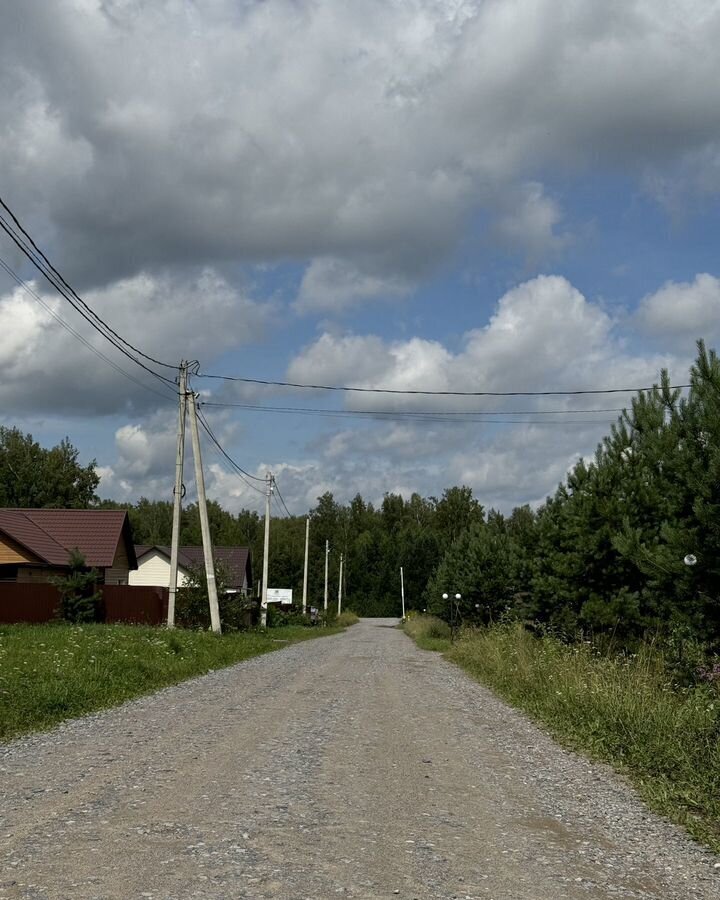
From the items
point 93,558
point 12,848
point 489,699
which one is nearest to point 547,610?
Answer: point 489,699

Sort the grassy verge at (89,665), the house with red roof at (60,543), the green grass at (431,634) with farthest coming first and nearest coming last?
the house with red roof at (60,543) < the green grass at (431,634) < the grassy verge at (89,665)

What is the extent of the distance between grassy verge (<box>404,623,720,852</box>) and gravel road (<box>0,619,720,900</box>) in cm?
30

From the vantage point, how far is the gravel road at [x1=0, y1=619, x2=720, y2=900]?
4.81 metres

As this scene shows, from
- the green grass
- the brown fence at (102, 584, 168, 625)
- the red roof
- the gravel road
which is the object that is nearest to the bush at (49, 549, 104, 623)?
the brown fence at (102, 584, 168, 625)

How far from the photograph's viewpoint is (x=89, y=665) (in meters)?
14.7

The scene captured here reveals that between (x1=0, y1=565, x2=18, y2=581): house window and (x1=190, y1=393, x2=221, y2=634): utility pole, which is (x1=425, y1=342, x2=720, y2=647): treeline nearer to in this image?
(x1=190, y1=393, x2=221, y2=634): utility pole

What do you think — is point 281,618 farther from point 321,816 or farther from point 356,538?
point 356,538

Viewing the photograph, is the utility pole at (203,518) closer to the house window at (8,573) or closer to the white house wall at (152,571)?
the house window at (8,573)

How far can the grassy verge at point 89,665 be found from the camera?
11.0m

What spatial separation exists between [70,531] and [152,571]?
555 inches

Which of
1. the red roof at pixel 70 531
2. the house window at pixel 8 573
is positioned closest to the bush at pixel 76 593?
the red roof at pixel 70 531

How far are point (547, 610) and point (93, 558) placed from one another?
21.3 metres

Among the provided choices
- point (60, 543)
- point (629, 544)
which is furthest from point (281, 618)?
point (629, 544)

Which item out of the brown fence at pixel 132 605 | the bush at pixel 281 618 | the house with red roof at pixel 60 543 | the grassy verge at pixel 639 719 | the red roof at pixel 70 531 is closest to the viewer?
the grassy verge at pixel 639 719
